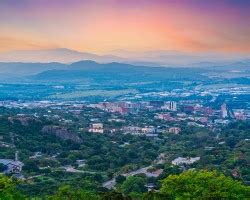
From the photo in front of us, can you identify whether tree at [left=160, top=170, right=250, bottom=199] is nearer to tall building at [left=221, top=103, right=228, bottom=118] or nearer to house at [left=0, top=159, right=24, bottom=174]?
house at [left=0, top=159, right=24, bottom=174]

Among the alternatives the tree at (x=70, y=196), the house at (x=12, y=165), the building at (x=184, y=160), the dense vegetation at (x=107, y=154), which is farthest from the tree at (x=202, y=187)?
the building at (x=184, y=160)

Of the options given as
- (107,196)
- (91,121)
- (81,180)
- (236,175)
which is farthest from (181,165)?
(91,121)

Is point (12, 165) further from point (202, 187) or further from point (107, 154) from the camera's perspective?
point (202, 187)

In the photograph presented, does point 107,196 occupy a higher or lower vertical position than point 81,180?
higher

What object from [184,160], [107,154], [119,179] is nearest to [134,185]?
[119,179]

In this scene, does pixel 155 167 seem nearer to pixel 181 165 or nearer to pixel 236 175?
pixel 181 165

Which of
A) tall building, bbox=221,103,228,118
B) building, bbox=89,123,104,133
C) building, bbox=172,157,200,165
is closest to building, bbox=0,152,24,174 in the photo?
building, bbox=172,157,200,165
